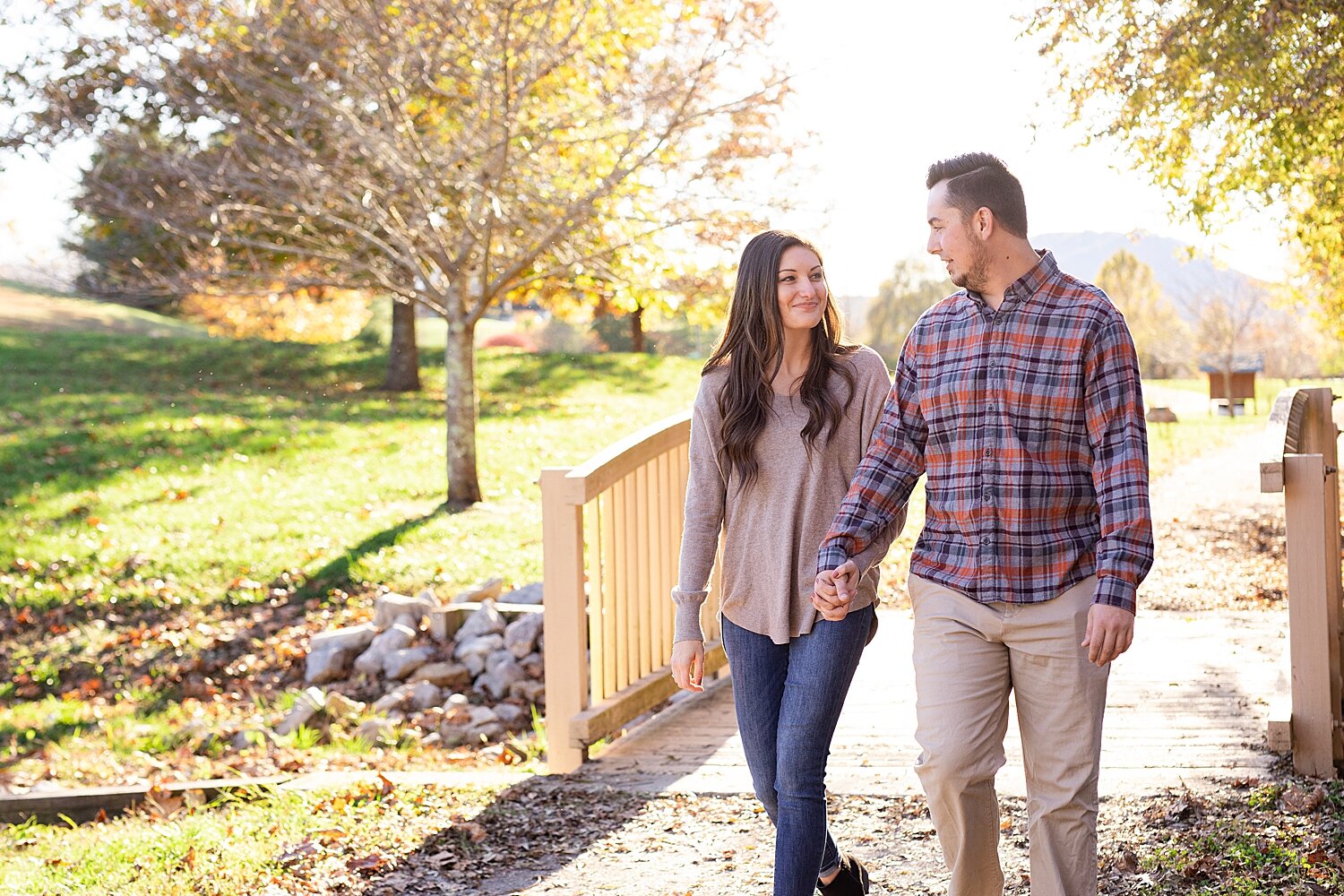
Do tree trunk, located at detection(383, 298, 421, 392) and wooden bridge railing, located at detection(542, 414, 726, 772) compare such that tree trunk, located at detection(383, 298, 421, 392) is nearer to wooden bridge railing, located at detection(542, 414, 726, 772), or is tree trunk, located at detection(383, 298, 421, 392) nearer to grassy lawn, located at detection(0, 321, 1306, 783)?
grassy lawn, located at detection(0, 321, 1306, 783)

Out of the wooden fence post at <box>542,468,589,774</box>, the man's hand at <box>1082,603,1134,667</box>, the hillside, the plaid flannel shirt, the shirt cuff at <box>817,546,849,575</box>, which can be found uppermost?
the hillside

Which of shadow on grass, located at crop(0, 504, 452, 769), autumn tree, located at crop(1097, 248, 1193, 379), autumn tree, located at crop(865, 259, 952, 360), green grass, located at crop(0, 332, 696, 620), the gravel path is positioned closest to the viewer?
the gravel path

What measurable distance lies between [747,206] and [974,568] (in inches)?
356

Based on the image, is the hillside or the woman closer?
the woman

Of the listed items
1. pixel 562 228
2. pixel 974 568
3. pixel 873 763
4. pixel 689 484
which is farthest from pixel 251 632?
pixel 974 568

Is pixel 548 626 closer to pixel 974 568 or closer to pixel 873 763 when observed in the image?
pixel 873 763

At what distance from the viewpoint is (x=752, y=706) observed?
3.36 m

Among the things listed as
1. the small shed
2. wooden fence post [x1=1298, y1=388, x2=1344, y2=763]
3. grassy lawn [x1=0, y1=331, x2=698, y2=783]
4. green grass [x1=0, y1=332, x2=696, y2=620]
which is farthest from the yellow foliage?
the small shed

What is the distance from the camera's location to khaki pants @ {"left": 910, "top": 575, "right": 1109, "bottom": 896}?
9.57 ft

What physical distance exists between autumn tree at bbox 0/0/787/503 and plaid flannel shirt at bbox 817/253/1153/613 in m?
7.94

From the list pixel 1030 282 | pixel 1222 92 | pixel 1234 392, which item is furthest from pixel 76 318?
pixel 1030 282

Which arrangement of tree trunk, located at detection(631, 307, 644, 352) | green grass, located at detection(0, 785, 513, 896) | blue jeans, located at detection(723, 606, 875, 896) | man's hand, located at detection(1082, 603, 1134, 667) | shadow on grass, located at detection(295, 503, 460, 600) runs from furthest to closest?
tree trunk, located at detection(631, 307, 644, 352), shadow on grass, located at detection(295, 503, 460, 600), green grass, located at detection(0, 785, 513, 896), blue jeans, located at detection(723, 606, 875, 896), man's hand, located at detection(1082, 603, 1134, 667)

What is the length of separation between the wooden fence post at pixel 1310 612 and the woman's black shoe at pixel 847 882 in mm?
1920

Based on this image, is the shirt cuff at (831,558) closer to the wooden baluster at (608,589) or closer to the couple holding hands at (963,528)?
the couple holding hands at (963,528)
